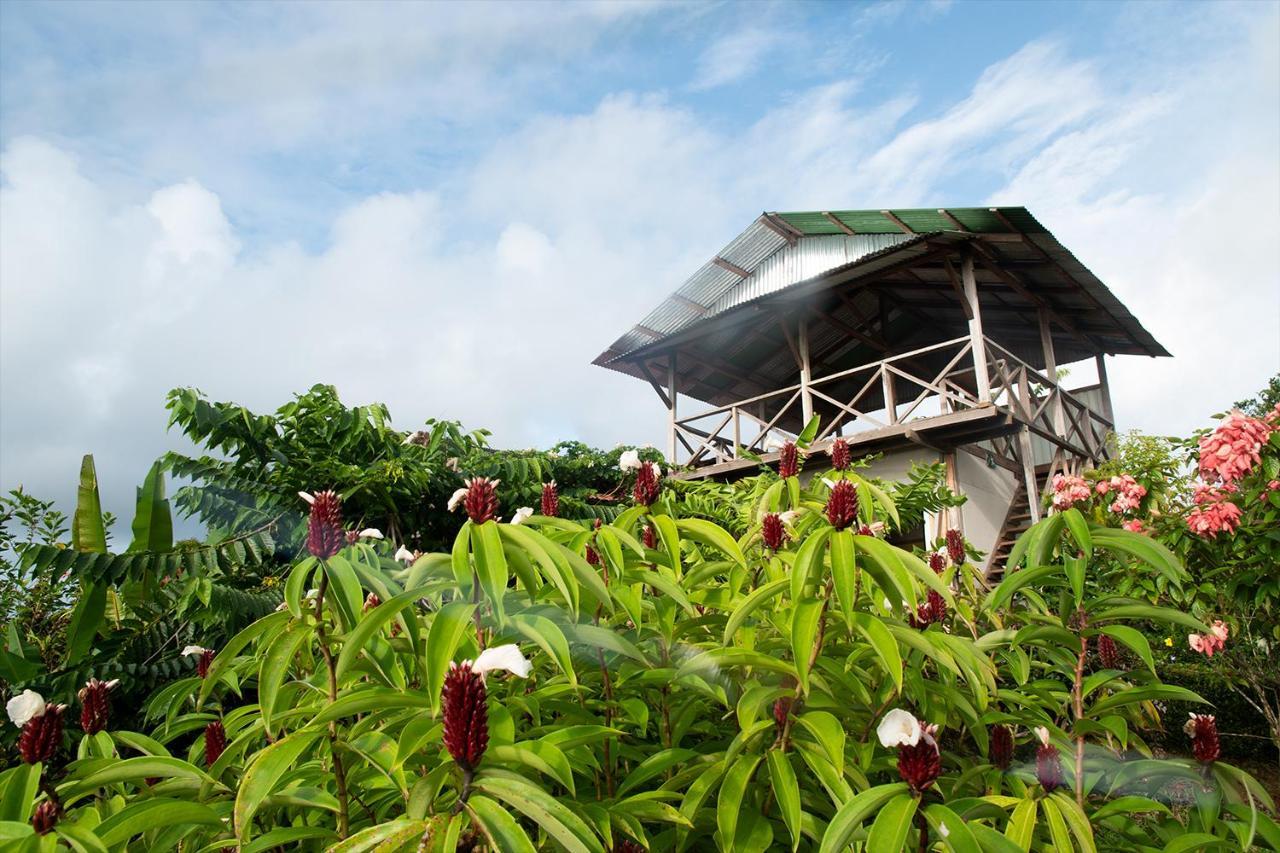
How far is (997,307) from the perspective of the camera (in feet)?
40.9

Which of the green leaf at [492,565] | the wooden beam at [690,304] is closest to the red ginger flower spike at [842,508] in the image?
the green leaf at [492,565]

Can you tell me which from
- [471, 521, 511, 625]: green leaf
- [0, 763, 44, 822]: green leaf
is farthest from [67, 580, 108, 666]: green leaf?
[471, 521, 511, 625]: green leaf

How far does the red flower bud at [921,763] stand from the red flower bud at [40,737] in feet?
5.11

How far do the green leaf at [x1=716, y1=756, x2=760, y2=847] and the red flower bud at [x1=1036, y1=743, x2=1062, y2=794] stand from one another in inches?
26.1

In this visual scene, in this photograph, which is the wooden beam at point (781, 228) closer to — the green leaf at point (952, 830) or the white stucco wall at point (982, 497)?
the white stucco wall at point (982, 497)

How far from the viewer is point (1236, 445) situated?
3.78 m

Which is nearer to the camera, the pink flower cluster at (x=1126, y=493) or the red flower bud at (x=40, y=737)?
the red flower bud at (x=40, y=737)

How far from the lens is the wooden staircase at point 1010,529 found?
34.3ft

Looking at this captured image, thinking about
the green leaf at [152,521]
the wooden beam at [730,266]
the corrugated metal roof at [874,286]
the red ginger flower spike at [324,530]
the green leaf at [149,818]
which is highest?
the wooden beam at [730,266]

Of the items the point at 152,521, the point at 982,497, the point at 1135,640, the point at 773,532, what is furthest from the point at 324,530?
the point at 982,497

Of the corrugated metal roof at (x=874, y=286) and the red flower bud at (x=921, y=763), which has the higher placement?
the corrugated metal roof at (x=874, y=286)

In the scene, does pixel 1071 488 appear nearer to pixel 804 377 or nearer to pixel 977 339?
pixel 977 339

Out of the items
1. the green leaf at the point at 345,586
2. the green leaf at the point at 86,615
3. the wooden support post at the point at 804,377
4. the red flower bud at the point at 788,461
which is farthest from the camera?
the wooden support post at the point at 804,377

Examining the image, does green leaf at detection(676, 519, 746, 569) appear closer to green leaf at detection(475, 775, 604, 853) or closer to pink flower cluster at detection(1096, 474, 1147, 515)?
green leaf at detection(475, 775, 604, 853)
